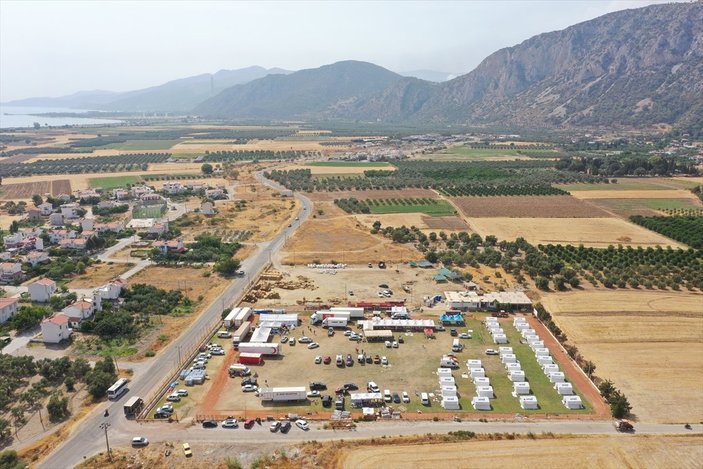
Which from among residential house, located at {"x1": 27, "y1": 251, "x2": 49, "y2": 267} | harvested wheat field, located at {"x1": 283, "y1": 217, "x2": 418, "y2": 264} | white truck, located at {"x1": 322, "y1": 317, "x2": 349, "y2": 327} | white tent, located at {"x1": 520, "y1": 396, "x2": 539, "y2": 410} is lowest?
white tent, located at {"x1": 520, "y1": 396, "x2": 539, "y2": 410}

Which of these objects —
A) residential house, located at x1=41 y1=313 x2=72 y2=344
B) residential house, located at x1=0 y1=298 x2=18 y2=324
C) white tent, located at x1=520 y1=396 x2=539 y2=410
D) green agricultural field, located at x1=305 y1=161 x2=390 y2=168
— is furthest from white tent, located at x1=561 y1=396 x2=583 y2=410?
green agricultural field, located at x1=305 y1=161 x2=390 y2=168

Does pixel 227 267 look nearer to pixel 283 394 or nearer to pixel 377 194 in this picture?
pixel 283 394

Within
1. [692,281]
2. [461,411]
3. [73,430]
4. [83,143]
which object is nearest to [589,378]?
[461,411]

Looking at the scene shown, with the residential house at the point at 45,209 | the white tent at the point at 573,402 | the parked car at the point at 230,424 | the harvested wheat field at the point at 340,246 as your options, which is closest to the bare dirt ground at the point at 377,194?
the harvested wheat field at the point at 340,246

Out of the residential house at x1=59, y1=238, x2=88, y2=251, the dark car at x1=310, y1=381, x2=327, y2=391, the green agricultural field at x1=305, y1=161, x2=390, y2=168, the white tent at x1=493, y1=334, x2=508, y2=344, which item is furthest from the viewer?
the green agricultural field at x1=305, y1=161, x2=390, y2=168

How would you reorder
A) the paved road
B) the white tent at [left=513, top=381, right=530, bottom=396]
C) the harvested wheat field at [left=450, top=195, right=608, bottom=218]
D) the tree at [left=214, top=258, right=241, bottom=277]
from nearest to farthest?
the paved road
the white tent at [left=513, top=381, right=530, bottom=396]
the tree at [left=214, top=258, right=241, bottom=277]
the harvested wheat field at [left=450, top=195, right=608, bottom=218]

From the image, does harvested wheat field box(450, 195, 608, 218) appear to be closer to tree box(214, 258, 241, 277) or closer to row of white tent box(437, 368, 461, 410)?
tree box(214, 258, 241, 277)

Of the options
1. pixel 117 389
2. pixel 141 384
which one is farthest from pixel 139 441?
pixel 141 384
